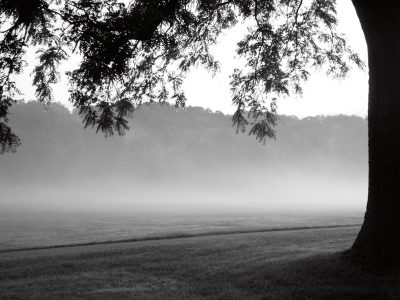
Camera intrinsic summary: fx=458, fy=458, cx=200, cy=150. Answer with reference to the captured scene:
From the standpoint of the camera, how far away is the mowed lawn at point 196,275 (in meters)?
7.46

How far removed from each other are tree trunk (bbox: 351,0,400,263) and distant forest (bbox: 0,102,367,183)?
251ft

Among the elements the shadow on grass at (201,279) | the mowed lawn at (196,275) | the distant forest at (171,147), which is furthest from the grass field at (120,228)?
the distant forest at (171,147)

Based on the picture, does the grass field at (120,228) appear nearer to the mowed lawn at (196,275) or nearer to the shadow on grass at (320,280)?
the mowed lawn at (196,275)

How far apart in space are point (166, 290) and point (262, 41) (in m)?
8.15

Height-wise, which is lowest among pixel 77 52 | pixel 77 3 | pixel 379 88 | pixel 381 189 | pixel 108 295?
pixel 108 295

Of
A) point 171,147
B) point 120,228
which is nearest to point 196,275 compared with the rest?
point 120,228

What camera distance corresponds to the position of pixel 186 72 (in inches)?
582

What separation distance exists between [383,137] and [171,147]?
329 feet

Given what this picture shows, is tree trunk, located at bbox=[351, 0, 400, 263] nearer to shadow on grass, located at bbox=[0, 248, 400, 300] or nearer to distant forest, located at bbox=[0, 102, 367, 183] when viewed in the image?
shadow on grass, located at bbox=[0, 248, 400, 300]

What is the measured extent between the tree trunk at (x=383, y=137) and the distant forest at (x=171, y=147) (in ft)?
251

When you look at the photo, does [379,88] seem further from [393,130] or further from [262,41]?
[262,41]

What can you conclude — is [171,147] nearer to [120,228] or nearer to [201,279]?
[120,228]

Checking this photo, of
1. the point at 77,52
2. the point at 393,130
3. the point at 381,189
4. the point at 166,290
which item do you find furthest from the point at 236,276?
the point at 77,52

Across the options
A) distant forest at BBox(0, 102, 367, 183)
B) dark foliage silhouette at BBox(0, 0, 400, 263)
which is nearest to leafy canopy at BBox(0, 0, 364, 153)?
dark foliage silhouette at BBox(0, 0, 400, 263)
